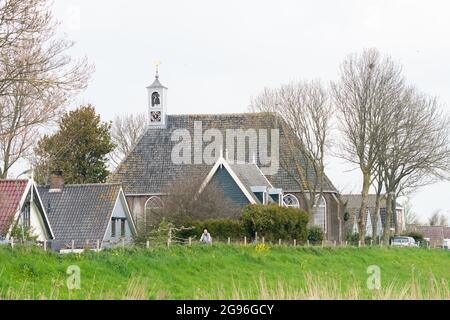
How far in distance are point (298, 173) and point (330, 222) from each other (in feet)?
22.2

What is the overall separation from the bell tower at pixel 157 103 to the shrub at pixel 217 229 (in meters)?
26.0

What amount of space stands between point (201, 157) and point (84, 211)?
1951 centimetres

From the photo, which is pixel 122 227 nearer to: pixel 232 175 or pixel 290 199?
pixel 232 175

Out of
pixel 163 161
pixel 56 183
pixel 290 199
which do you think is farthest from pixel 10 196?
pixel 290 199

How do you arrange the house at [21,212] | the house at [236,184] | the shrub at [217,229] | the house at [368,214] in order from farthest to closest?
the house at [368,214] < the house at [236,184] < the shrub at [217,229] < the house at [21,212]

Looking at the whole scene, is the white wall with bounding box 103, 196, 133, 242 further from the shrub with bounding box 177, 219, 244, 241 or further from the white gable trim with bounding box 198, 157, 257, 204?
the white gable trim with bounding box 198, 157, 257, 204

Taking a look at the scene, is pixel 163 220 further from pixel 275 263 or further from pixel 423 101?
pixel 423 101

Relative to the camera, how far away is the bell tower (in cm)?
7212

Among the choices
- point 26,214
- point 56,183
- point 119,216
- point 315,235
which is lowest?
point 315,235

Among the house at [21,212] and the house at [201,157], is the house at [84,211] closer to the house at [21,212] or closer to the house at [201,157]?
the house at [21,212]

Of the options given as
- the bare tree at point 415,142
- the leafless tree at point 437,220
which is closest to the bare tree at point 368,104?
the bare tree at point 415,142

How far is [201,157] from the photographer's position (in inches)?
2702

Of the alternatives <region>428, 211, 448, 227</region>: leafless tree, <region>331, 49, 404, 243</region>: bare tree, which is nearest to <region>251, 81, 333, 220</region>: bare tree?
<region>331, 49, 404, 243</region>: bare tree

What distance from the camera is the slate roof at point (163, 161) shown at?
6819 centimetres
